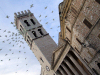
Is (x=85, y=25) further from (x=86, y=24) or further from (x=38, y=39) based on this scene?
(x=38, y=39)

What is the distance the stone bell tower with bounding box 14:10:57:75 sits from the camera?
83.3 ft

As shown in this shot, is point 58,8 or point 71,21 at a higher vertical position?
point 58,8

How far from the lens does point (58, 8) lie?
14641 mm

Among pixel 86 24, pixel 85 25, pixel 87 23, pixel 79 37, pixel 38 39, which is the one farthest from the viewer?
pixel 38 39

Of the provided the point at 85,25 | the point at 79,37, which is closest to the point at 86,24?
the point at 85,25

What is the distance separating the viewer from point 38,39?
1117 inches

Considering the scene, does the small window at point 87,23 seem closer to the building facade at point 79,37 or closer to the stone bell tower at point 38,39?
the building facade at point 79,37

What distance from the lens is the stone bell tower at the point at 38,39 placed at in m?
25.4

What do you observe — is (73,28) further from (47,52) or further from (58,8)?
(47,52)

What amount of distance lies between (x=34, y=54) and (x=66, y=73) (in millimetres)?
12080

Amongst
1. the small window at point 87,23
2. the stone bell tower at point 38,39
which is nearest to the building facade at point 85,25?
the small window at point 87,23

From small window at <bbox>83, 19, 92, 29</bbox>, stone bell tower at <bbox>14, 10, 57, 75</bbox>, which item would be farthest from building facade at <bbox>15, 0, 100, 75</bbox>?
stone bell tower at <bbox>14, 10, 57, 75</bbox>

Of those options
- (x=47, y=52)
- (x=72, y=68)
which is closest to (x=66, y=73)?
(x=72, y=68)

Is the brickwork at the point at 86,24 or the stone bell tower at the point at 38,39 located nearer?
the brickwork at the point at 86,24
